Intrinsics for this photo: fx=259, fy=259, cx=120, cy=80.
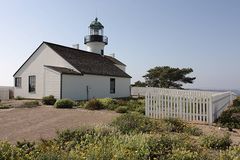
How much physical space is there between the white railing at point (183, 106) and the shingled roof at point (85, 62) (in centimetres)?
1051

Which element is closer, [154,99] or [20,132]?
[20,132]

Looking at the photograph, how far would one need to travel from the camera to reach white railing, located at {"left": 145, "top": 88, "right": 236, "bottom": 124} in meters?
11.0

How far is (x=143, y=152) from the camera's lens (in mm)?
4957

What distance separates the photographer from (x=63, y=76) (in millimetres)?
19828

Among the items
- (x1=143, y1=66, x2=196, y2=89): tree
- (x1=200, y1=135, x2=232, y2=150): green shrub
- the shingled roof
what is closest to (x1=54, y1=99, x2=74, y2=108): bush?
the shingled roof

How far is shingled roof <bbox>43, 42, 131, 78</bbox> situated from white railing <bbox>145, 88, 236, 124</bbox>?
34.5 ft

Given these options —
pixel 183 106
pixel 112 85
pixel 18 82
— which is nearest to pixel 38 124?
pixel 183 106

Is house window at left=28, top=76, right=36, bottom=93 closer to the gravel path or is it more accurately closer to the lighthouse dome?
the gravel path

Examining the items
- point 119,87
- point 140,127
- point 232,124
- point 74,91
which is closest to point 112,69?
point 119,87

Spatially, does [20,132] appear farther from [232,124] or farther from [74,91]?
[74,91]

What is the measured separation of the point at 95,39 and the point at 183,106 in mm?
23595

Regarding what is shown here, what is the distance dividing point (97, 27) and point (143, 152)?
99.0 ft

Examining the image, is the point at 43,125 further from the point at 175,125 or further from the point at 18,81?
the point at 18,81

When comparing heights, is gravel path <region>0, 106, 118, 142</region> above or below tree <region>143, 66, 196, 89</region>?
below
